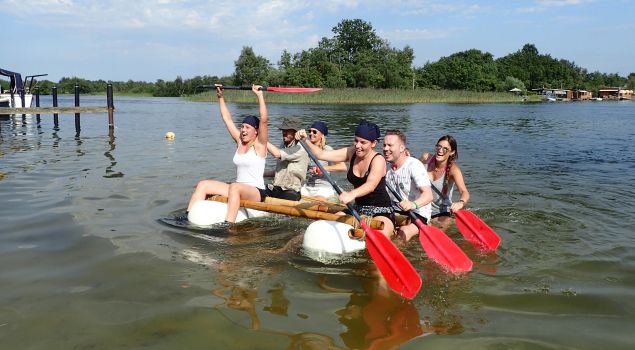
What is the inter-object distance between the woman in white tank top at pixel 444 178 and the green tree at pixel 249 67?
66085mm

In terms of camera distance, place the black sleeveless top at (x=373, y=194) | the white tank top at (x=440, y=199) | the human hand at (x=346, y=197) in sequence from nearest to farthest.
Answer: the human hand at (x=346, y=197), the black sleeveless top at (x=373, y=194), the white tank top at (x=440, y=199)

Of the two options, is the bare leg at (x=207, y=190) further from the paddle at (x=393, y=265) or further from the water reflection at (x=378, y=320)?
the water reflection at (x=378, y=320)

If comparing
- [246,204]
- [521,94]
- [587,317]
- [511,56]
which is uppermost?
[511,56]

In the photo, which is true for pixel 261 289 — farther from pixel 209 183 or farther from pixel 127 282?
pixel 209 183

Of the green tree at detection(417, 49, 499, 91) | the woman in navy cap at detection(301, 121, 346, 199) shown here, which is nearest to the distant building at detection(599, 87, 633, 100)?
the green tree at detection(417, 49, 499, 91)

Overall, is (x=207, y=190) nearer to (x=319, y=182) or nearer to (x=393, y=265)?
(x=319, y=182)

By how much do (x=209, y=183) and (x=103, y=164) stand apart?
565 cm

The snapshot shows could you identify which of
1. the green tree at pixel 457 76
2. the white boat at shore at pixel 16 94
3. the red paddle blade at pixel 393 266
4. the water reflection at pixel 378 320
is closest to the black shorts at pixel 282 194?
the red paddle blade at pixel 393 266

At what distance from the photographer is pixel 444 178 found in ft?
21.3

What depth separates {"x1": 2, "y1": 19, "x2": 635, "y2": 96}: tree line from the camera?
69688mm

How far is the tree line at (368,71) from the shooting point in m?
69.7

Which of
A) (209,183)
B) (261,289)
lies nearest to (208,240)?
(209,183)

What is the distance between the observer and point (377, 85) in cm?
7244

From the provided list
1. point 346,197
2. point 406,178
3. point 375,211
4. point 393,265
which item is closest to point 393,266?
point 393,265
